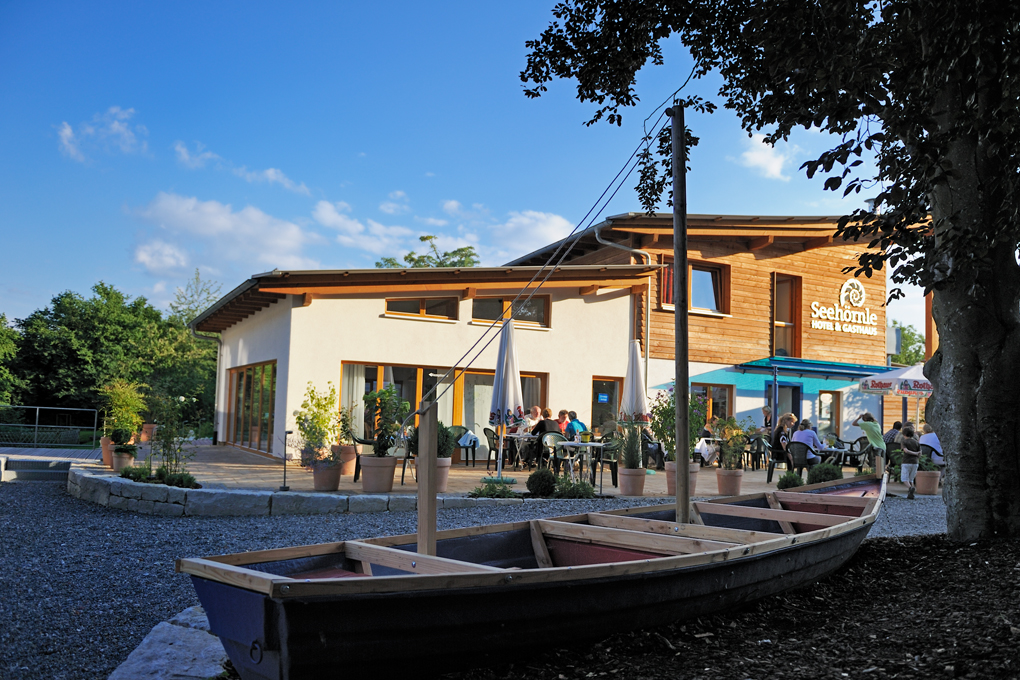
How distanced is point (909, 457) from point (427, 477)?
11451mm

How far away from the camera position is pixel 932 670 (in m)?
3.32

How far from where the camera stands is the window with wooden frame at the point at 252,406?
1455cm

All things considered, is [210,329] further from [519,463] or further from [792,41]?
[792,41]

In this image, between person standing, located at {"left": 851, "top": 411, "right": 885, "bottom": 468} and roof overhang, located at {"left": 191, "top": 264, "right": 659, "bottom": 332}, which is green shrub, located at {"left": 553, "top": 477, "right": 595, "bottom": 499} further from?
person standing, located at {"left": 851, "top": 411, "right": 885, "bottom": 468}

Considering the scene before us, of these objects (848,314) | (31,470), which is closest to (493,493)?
(31,470)

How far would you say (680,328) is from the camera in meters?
5.48

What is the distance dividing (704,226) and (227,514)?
13.1 meters

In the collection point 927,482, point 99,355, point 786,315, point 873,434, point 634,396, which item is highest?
point 786,315

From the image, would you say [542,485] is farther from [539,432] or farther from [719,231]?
[719,231]

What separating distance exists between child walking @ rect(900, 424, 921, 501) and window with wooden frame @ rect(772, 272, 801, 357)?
20.7ft

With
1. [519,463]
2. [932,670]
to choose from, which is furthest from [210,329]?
[932,670]

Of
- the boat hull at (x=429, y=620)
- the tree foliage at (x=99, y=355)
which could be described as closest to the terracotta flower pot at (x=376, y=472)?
the boat hull at (x=429, y=620)

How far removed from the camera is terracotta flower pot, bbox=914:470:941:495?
40.3 feet

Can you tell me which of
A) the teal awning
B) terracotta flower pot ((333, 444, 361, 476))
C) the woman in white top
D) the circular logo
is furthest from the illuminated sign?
terracotta flower pot ((333, 444, 361, 476))
